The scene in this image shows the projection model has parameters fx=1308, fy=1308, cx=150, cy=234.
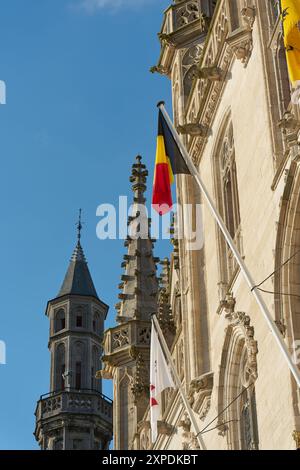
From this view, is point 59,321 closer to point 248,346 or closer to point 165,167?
point 165,167

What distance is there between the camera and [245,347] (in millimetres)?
25719

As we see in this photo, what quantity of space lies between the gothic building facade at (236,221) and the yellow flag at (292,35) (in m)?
1.81

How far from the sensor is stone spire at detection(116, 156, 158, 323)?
140ft

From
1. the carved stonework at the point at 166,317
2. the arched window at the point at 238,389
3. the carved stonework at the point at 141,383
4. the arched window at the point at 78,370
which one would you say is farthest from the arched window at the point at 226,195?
the arched window at the point at 78,370

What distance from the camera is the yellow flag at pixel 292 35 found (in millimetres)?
21516

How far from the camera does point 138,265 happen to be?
44.0m

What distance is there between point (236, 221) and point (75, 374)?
36.7 meters

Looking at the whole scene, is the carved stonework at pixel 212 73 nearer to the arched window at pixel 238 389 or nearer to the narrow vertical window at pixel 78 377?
the arched window at pixel 238 389

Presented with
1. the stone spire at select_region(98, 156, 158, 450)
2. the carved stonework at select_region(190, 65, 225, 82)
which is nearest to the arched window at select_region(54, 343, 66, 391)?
the stone spire at select_region(98, 156, 158, 450)

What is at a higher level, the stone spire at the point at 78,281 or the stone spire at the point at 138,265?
the stone spire at the point at 78,281

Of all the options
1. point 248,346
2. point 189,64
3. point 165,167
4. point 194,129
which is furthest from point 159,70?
point 248,346

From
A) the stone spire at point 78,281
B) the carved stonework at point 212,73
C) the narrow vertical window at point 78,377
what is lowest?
the carved stonework at point 212,73
